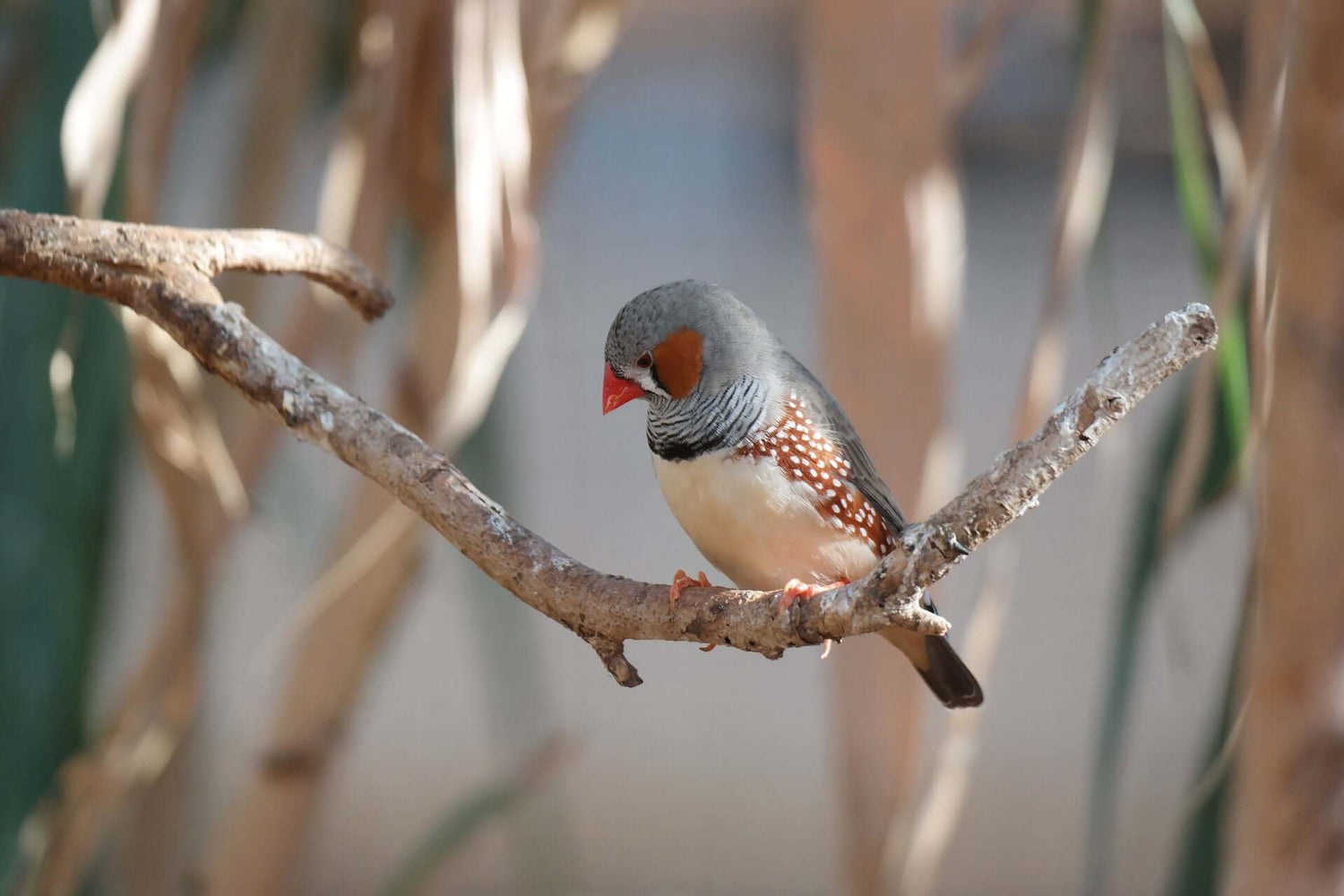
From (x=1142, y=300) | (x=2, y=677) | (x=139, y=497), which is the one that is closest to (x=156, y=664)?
(x=2, y=677)

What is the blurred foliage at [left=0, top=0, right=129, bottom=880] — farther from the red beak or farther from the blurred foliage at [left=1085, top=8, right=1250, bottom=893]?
the blurred foliage at [left=1085, top=8, right=1250, bottom=893]

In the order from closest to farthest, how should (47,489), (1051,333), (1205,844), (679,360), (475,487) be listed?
(475,487)
(679,360)
(1051,333)
(1205,844)
(47,489)

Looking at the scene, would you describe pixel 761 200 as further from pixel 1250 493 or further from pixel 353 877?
pixel 1250 493

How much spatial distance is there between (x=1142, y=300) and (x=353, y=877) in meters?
2.17

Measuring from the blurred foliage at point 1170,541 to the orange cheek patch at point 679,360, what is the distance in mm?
386

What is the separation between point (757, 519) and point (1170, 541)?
1.17 ft

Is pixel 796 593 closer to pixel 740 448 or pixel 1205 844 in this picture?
pixel 740 448

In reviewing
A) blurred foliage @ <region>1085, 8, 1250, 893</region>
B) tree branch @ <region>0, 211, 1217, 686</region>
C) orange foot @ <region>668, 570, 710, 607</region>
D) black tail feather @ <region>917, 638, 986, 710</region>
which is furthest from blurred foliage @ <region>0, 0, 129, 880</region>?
blurred foliage @ <region>1085, 8, 1250, 893</region>

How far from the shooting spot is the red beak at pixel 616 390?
919mm

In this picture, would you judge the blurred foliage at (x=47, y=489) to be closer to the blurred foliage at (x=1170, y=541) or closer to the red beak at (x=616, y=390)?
the red beak at (x=616, y=390)

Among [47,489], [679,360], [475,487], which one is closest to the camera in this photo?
[475,487]

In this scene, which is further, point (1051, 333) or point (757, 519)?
point (1051, 333)

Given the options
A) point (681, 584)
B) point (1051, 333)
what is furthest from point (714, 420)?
point (1051, 333)

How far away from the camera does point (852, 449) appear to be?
98 centimetres
